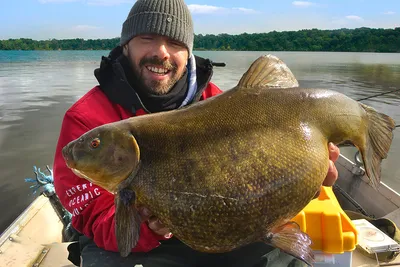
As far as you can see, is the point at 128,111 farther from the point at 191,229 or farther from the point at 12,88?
the point at 12,88

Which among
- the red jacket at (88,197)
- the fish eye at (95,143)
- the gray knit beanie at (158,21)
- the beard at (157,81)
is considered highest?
the gray knit beanie at (158,21)

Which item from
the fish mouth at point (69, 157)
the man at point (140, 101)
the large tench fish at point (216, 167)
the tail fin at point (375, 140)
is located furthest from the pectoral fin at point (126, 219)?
the tail fin at point (375, 140)

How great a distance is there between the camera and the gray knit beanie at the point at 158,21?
3221 mm

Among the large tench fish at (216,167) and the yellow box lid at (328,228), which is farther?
the yellow box lid at (328,228)

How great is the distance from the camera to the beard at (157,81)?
3176mm

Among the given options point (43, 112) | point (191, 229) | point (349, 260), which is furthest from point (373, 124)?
point (43, 112)

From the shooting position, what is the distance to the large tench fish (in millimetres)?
1841

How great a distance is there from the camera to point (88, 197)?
265cm

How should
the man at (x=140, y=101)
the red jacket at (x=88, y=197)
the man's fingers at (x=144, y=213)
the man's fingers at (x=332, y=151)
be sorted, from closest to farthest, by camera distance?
the man's fingers at (x=144, y=213) < the man's fingers at (x=332, y=151) < the red jacket at (x=88, y=197) < the man at (x=140, y=101)

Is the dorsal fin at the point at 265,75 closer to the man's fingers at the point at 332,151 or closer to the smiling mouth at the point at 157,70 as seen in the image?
the man's fingers at the point at 332,151

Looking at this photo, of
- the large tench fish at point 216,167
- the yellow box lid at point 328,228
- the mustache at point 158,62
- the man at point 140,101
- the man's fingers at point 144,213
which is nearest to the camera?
the large tench fish at point 216,167

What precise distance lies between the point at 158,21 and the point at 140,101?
77 centimetres

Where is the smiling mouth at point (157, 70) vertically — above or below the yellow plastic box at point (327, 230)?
above

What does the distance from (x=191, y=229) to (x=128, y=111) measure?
4.80ft
